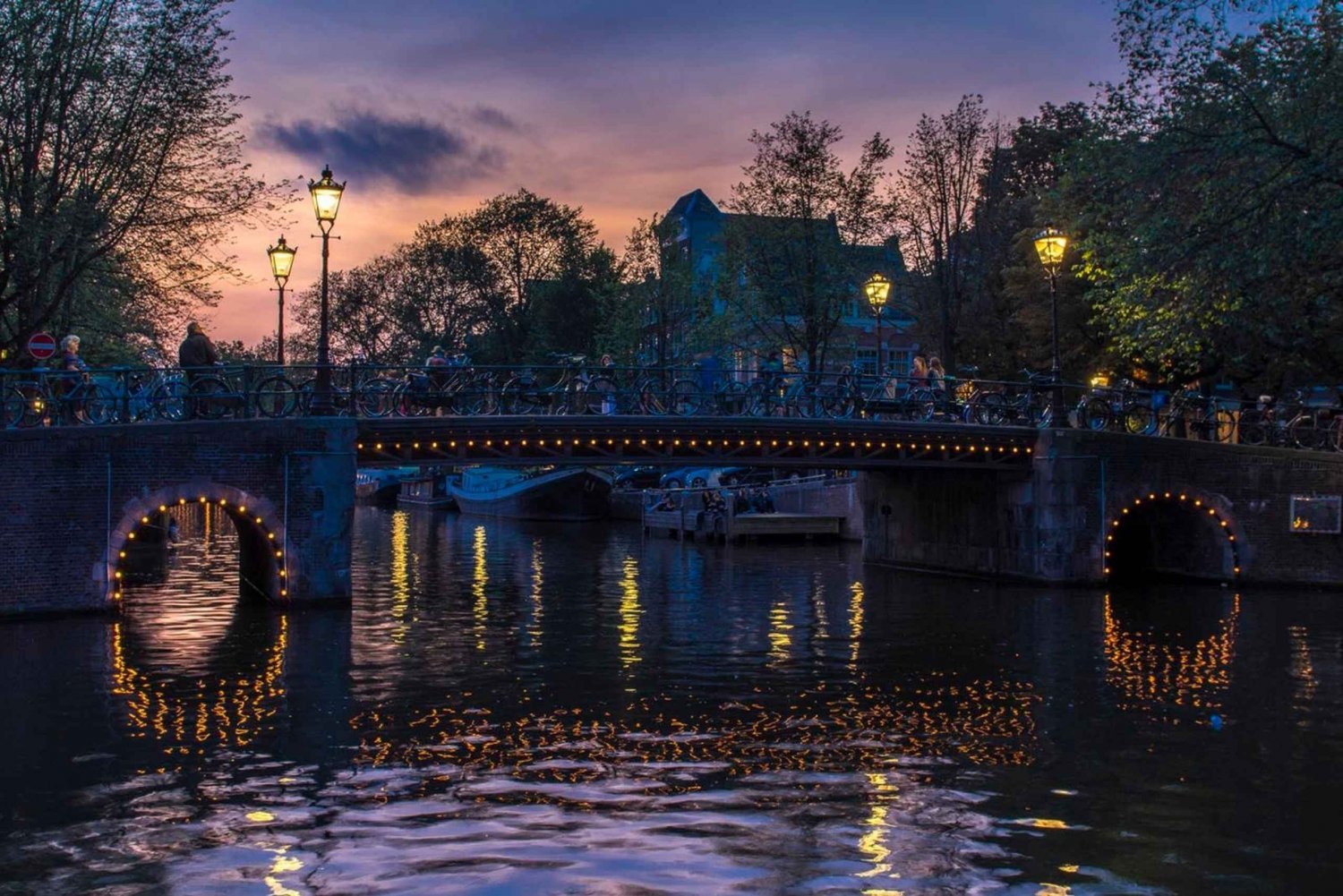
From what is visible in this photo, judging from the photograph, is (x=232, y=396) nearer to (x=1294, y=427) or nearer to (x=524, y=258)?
(x=1294, y=427)

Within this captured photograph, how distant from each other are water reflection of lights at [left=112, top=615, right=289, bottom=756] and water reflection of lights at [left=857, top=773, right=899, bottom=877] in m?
6.29

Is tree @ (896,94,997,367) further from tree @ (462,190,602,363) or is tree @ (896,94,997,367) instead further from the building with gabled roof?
tree @ (462,190,602,363)

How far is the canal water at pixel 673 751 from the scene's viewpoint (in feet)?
31.7

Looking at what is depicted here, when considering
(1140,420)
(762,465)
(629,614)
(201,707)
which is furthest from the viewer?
(1140,420)

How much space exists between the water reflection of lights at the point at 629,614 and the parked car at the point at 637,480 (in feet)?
104

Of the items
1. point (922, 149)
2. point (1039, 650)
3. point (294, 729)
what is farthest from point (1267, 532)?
point (294, 729)

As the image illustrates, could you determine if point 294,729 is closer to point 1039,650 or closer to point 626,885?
point 626,885

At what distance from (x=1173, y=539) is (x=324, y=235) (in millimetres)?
21563

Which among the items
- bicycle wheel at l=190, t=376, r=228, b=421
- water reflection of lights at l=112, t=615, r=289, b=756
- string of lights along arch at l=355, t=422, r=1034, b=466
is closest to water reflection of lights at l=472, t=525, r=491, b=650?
string of lights along arch at l=355, t=422, r=1034, b=466

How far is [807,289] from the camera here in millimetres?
45750

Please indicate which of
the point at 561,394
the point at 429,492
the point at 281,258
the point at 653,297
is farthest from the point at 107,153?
the point at 429,492

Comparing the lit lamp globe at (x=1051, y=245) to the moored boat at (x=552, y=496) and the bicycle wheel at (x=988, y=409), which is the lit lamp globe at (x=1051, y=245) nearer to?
the bicycle wheel at (x=988, y=409)

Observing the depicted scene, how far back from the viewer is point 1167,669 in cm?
1898

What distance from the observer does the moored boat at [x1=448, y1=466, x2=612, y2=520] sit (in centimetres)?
7144
